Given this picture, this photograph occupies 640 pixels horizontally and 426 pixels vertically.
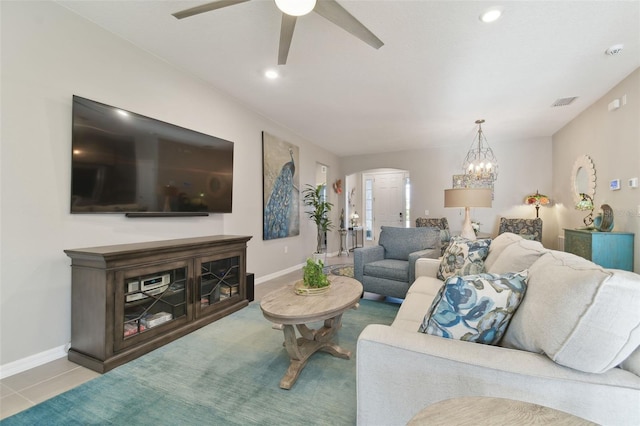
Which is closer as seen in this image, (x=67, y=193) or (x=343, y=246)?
(x=67, y=193)

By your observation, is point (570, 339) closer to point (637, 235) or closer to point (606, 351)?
point (606, 351)

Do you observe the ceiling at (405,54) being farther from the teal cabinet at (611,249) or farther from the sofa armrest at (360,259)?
the sofa armrest at (360,259)

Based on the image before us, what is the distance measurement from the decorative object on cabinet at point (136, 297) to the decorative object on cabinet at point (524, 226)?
550cm

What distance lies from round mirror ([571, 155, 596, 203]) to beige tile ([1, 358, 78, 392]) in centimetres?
614

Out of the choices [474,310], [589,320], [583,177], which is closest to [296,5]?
[474,310]

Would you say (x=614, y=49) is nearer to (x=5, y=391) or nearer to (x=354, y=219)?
(x=5, y=391)

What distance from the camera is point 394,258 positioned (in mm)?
3814

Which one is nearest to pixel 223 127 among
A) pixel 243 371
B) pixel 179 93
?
pixel 179 93

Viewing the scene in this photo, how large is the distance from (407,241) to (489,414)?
123 inches

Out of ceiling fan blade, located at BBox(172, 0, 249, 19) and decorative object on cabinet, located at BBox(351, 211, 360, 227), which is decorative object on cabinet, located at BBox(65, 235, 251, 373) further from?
decorative object on cabinet, located at BBox(351, 211, 360, 227)

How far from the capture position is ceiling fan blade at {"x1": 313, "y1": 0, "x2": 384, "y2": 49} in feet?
5.54

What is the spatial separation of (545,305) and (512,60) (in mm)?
2824

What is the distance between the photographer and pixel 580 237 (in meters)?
3.57

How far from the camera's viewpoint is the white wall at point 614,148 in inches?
121
